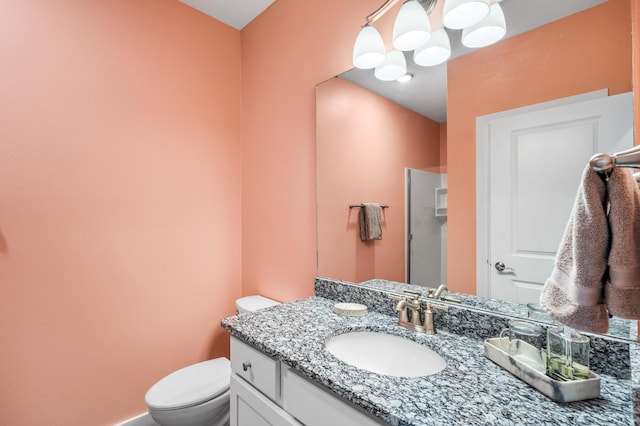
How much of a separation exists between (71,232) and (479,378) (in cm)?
180

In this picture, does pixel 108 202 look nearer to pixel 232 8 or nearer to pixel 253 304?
pixel 253 304

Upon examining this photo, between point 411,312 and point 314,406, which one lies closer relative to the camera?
point 314,406

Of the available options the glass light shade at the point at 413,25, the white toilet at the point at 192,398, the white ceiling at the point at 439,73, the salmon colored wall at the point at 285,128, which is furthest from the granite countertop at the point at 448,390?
the glass light shade at the point at 413,25

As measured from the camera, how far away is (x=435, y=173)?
45.2 inches

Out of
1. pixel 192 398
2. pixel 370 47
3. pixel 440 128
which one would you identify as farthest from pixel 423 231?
pixel 192 398

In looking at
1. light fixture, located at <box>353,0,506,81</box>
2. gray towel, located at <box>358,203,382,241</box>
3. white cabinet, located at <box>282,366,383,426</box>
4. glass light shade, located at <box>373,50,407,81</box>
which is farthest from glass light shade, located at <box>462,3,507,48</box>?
white cabinet, located at <box>282,366,383,426</box>

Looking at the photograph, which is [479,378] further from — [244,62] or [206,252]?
[244,62]

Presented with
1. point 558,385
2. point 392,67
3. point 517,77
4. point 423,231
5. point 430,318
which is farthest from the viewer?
point 392,67

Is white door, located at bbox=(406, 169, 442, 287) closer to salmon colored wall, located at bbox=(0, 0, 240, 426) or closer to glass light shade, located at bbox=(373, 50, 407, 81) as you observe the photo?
glass light shade, located at bbox=(373, 50, 407, 81)

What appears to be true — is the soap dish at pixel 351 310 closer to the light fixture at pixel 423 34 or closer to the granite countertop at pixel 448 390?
the granite countertop at pixel 448 390

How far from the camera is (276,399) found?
37.6 inches

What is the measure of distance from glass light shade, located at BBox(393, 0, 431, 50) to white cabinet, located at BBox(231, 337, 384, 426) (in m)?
1.24

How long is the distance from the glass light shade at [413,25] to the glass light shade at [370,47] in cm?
12

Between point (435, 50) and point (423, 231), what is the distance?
2.28 feet
